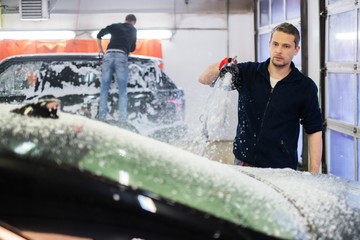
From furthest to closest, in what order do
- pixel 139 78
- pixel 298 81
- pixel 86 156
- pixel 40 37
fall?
pixel 40 37, pixel 139 78, pixel 298 81, pixel 86 156

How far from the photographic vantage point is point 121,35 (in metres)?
9.08

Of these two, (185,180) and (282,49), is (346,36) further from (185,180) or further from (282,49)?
(185,180)

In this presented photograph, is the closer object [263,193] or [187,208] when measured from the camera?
[187,208]

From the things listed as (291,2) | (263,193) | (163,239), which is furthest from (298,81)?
(291,2)

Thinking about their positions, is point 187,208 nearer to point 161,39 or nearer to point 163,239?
point 163,239

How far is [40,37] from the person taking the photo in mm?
10188

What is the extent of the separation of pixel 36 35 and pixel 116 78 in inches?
121

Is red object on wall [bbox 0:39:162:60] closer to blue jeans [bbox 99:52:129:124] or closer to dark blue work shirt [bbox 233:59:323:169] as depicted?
blue jeans [bbox 99:52:129:124]

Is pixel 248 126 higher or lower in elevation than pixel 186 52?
lower

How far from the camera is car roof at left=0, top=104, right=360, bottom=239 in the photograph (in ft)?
5.14

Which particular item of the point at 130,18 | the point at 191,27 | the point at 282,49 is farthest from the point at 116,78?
the point at 282,49

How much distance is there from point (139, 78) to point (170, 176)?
600 centimetres

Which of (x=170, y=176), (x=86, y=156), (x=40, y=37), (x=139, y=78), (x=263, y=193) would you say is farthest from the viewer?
(x=40, y=37)

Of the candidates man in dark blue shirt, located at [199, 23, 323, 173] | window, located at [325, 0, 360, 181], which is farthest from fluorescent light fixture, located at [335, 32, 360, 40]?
man in dark blue shirt, located at [199, 23, 323, 173]
